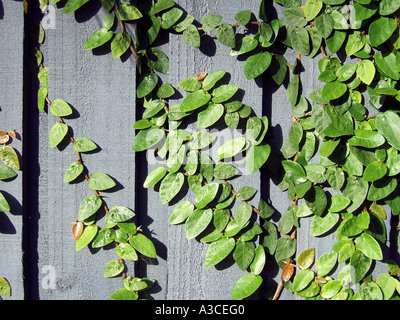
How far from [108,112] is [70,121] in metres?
0.11

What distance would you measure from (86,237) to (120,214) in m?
0.11

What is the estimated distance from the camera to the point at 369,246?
1.10m

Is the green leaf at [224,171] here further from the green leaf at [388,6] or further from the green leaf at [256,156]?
the green leaf at [388,6]

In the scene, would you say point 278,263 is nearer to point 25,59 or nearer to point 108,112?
point 108,112

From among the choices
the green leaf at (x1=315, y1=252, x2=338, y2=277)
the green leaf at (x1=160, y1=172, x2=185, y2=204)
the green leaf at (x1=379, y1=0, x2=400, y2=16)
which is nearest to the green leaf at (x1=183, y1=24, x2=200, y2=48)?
the green leaf at (x1=160, y1=172, x2=185, y2=204)

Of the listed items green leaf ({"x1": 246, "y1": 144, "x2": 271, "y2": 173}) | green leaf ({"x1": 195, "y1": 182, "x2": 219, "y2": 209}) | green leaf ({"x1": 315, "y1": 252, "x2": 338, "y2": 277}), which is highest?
green leaf ({"x1": 246, "y1": 144, "x2": 271, "y2": 173})

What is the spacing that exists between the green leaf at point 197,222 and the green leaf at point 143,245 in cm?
11

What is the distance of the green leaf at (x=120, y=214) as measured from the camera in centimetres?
112

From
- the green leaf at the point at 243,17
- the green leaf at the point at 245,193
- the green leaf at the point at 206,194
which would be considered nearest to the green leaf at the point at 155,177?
the green leaf at the point at 206,194

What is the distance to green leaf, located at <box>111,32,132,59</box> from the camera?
3.58 ft

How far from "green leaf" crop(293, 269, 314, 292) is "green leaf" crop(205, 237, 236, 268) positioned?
0.67 feet

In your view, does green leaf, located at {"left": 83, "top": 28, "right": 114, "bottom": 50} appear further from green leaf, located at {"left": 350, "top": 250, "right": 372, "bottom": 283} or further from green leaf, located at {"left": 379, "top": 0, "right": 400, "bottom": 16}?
green leaf, located at {"left": 350, "top": 250, "right": 372, "bottom": 283}

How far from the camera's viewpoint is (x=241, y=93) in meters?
1.11
